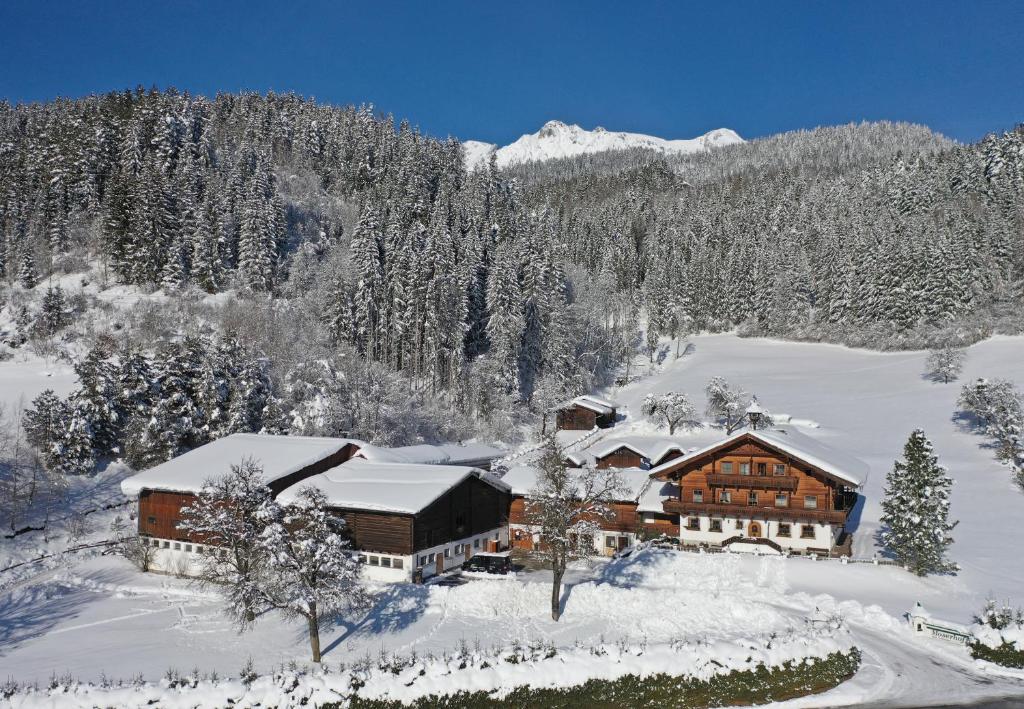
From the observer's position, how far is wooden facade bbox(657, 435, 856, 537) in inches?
1650

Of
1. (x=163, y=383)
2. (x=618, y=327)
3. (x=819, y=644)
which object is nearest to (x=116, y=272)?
(x=163, y=383)

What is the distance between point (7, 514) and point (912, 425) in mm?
78084

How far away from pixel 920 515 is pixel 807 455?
22.9 feet

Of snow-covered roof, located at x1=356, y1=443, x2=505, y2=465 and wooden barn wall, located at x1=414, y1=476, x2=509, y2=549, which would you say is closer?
wooden barn wall, located at x1=414, y1=476, x2=509, y2=549

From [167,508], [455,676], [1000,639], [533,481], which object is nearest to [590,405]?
[533,481]

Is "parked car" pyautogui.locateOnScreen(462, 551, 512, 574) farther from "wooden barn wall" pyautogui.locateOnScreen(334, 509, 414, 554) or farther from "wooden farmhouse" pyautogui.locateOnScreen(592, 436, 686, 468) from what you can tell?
"wooden farmhouse" pyautogui.locateOnScreen(592, 436, 686, 468)

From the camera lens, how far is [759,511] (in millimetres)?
42469

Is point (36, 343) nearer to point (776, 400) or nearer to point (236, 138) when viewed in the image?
point (236, 138)

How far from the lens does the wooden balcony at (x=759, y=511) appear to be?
133 feet

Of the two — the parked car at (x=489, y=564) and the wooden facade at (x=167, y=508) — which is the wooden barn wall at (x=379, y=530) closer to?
the parked car at (x=489, y=564)

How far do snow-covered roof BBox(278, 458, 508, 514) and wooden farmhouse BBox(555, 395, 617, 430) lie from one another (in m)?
38.8

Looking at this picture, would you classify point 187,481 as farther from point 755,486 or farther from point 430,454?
point 755,486

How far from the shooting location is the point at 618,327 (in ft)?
401

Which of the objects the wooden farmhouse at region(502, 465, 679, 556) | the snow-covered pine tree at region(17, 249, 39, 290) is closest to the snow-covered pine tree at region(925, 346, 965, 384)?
the wooden farmhouse at region(502, 465, 679, 556)
